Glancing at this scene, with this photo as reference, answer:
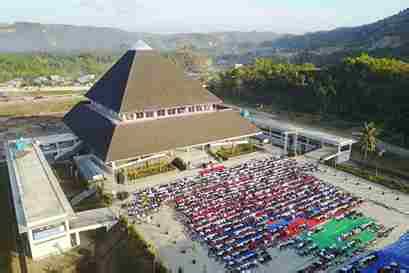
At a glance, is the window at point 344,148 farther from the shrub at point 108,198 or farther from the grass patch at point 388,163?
the shrub at point 108,198

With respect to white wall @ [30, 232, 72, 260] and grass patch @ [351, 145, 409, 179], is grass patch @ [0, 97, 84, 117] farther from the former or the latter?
grass patch @ [351, 145, 409, 179]

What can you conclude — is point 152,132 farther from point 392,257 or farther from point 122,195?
point 392,257

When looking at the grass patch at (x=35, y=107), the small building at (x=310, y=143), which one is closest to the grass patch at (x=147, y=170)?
the small building at (x=310, y=143)

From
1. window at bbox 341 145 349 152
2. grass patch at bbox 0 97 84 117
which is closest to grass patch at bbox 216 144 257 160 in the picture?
window at bbox 341 145 349 152

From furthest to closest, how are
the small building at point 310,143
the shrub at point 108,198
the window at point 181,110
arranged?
the window at point 181,110
the small building at point 310,143
the shrub at point 108,198

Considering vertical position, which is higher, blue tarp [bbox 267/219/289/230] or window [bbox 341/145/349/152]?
window [bbox 341/145/349/152]

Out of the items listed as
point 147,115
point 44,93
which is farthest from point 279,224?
point 44,93
